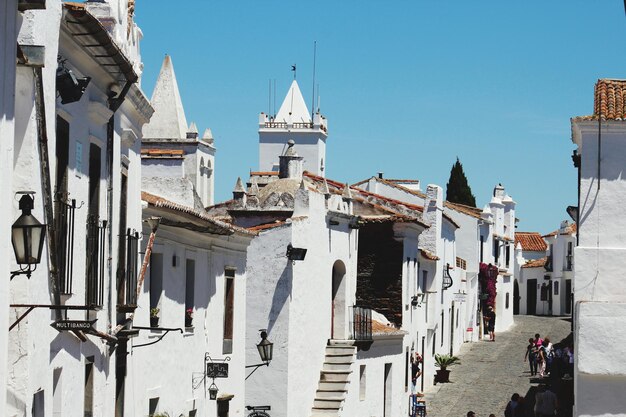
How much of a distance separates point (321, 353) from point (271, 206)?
4.03 m

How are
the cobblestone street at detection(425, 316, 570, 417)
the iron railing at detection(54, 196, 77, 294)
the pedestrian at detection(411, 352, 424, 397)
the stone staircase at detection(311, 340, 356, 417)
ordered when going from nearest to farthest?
the iron railing at detection(54, 196, 77, 294) → the stone staircase at detection(311, 340, 356, 417) → the cobblestone street at detection(425, 316, 570, 417) → the pedestrian at detection(411, 352, 424, 397)

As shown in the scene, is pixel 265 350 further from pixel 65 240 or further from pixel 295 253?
pixel 65 240

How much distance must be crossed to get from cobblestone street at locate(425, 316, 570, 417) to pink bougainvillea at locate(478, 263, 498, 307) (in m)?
3.03

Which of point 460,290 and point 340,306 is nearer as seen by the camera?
point 340,306

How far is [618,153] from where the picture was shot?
21.4 m

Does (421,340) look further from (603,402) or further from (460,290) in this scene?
(603,402)

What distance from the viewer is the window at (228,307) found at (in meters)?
27.2

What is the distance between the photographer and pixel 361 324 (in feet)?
123

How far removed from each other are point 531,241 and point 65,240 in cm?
8768

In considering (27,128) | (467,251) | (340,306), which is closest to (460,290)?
(467,251)

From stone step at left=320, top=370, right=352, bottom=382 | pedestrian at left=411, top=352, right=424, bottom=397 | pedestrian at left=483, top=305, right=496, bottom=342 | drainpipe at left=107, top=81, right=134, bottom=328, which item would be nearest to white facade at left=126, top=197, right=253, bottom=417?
drainpipe at left=107, top=81, right=134, bottom=328

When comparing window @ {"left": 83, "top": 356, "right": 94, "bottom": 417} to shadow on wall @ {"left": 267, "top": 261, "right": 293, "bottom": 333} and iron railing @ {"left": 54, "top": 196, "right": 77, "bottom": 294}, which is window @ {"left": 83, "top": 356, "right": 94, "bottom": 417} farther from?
shadow on wall @ {"left": 267, "top": 261, "right": 293, "bottom": 333}

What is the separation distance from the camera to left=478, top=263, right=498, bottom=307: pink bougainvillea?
233 feet

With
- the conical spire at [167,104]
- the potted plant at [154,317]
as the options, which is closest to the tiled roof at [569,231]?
the conical spire at [167,104]
